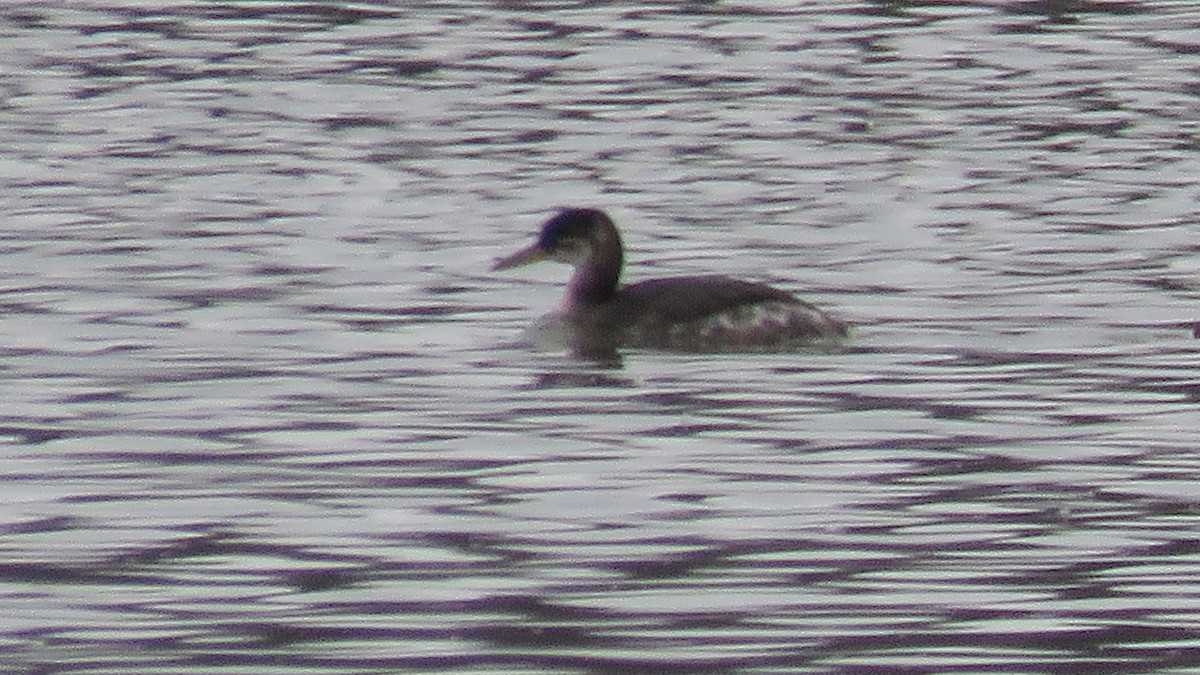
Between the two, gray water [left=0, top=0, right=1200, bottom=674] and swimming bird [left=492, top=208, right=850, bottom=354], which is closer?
gray water [left=0, top=0, right=1200, bottom=674]

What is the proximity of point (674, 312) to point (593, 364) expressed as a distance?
703mm

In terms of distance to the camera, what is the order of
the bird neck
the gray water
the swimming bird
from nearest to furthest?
the gray water, the swimming bird, the bird neck

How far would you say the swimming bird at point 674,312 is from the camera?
16.4 metres

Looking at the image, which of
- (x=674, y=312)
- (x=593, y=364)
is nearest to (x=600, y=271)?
(x=674, y=312)

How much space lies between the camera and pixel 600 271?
1773 cm

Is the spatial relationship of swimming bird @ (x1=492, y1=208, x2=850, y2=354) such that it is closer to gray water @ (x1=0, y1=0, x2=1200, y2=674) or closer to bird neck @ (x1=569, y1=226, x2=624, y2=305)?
bird neck @ (x1=569, y1=226, x2=624, y2=305)

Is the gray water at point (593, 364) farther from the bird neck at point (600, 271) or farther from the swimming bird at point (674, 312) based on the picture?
the bird neck at point (600, 271)

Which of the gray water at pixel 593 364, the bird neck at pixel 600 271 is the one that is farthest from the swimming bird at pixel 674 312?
the gray water at pixel 593 364

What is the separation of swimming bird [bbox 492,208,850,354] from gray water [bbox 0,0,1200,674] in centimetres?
19

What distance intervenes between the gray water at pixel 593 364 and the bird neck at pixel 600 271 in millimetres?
549

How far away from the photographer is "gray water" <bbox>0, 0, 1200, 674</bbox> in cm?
1017

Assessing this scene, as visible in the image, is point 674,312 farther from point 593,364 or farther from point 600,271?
point 600,271

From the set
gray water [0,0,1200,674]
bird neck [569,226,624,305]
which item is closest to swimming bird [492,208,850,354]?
bird neck [569,226,624,305]

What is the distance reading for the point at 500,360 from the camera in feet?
52.9
